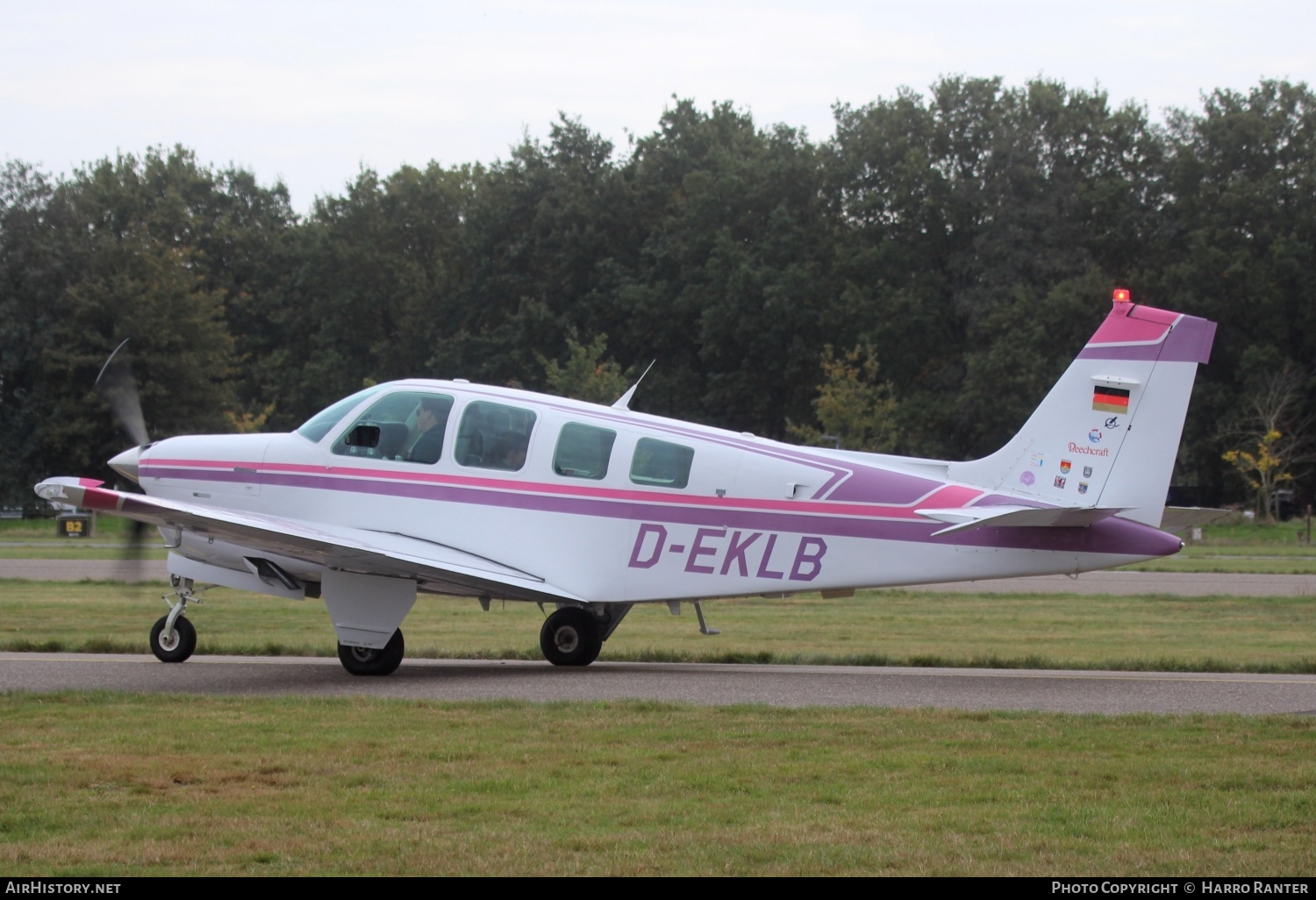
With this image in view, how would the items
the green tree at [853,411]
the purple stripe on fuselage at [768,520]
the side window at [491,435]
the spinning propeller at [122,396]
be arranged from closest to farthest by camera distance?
the purple stripe on fuselage at [768,520] < the side window at [491,435] < the spinning propeller at [122,396] < the green tree at [853,411]

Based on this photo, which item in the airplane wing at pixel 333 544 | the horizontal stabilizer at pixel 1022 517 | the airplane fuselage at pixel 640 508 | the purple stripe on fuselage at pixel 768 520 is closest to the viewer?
the airplane wing at pixel 333 544

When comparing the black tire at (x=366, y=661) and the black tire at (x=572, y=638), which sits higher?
the black tire at (x=572, y=638)

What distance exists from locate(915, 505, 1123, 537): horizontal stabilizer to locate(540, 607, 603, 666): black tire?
3.80 m

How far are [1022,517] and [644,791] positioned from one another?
18.6ft

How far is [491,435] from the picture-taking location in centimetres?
1402

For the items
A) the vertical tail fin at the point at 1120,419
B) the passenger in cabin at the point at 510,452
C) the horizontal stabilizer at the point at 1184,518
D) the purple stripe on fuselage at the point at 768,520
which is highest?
the vertical tail fin at the point at 1120,419

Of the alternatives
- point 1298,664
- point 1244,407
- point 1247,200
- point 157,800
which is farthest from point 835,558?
point 1247,200

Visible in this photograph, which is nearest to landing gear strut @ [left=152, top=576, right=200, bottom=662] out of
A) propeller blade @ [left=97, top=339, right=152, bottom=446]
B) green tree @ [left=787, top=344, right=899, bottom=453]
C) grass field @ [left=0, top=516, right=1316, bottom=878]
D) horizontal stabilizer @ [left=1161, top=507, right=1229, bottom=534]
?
propeller blade @ [left=97, top=339, right=152, bottom=446]

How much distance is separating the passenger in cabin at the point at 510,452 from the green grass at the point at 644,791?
3493mm

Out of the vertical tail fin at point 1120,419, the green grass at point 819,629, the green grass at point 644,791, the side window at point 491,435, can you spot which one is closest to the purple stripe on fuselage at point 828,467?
the side window at point 491,435

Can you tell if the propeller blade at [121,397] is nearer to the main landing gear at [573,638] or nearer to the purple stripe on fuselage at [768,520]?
the purple stripe on fuselage at [768,520]

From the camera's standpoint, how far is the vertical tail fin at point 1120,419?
1271cm

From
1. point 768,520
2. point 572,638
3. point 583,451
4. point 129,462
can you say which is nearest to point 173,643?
point 129,462

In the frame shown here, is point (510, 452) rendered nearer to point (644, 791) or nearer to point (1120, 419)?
point (1120, 419)
